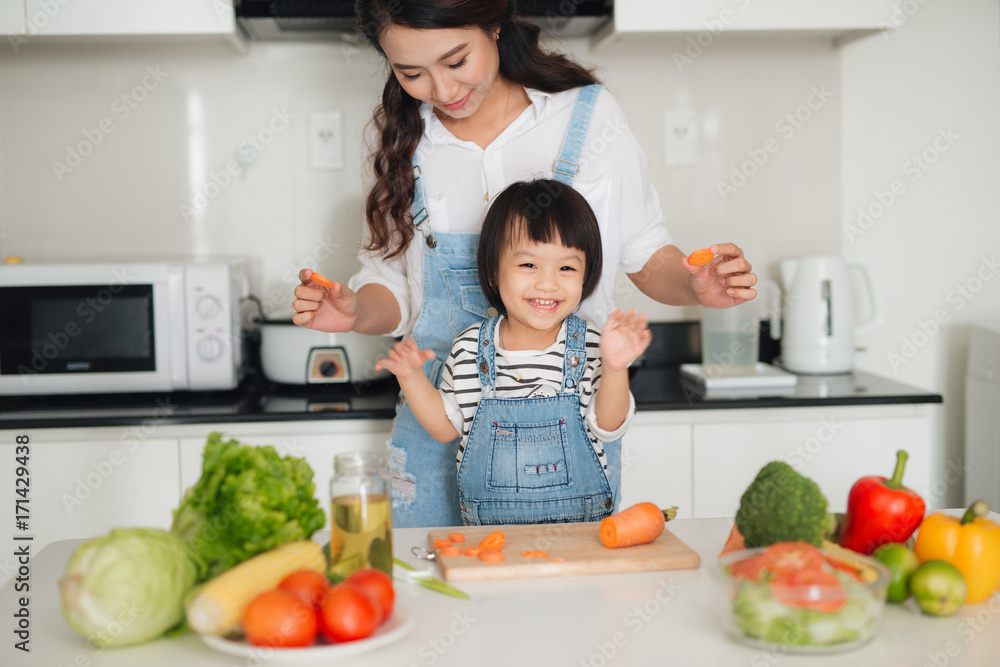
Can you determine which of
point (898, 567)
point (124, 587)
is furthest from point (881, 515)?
point (124, 587)

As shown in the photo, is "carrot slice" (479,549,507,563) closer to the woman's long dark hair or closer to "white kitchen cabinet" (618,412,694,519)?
the woman's long dark hair

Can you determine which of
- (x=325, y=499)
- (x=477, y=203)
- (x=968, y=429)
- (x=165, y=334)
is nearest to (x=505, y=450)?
(x=477, y=203)

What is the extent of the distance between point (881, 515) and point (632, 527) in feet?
0.88

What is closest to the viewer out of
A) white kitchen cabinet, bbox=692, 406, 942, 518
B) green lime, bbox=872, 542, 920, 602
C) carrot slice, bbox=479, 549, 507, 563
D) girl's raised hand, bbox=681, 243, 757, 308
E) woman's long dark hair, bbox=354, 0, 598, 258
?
green lime, bbox=872, 542, 920, 602

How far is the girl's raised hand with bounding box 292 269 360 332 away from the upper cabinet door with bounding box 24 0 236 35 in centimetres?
89

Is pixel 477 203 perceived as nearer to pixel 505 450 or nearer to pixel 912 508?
pixel 505 450

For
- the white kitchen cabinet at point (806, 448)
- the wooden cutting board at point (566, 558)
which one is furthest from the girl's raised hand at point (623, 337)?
the white kitchen cabinet at point (806, 448)

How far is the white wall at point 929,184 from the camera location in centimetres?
225

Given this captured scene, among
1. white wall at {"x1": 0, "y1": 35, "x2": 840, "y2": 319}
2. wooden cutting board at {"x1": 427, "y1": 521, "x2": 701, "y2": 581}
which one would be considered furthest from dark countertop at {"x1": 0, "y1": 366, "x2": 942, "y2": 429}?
wooden cutting board at {"x1": 427, "y1": 521, "x2": 701, "y2": 581}

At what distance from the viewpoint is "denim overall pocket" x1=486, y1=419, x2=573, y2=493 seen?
1.27 meters

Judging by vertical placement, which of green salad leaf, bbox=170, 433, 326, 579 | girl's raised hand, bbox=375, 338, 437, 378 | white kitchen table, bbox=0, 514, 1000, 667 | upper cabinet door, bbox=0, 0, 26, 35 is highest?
upper cabinet door, bbox=0, 0, 26, 35

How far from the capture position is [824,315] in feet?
6.91

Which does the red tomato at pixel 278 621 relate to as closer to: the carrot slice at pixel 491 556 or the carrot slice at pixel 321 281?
the carrot slice at pixel 491 556

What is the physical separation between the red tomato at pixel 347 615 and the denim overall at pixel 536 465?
0.55 m
